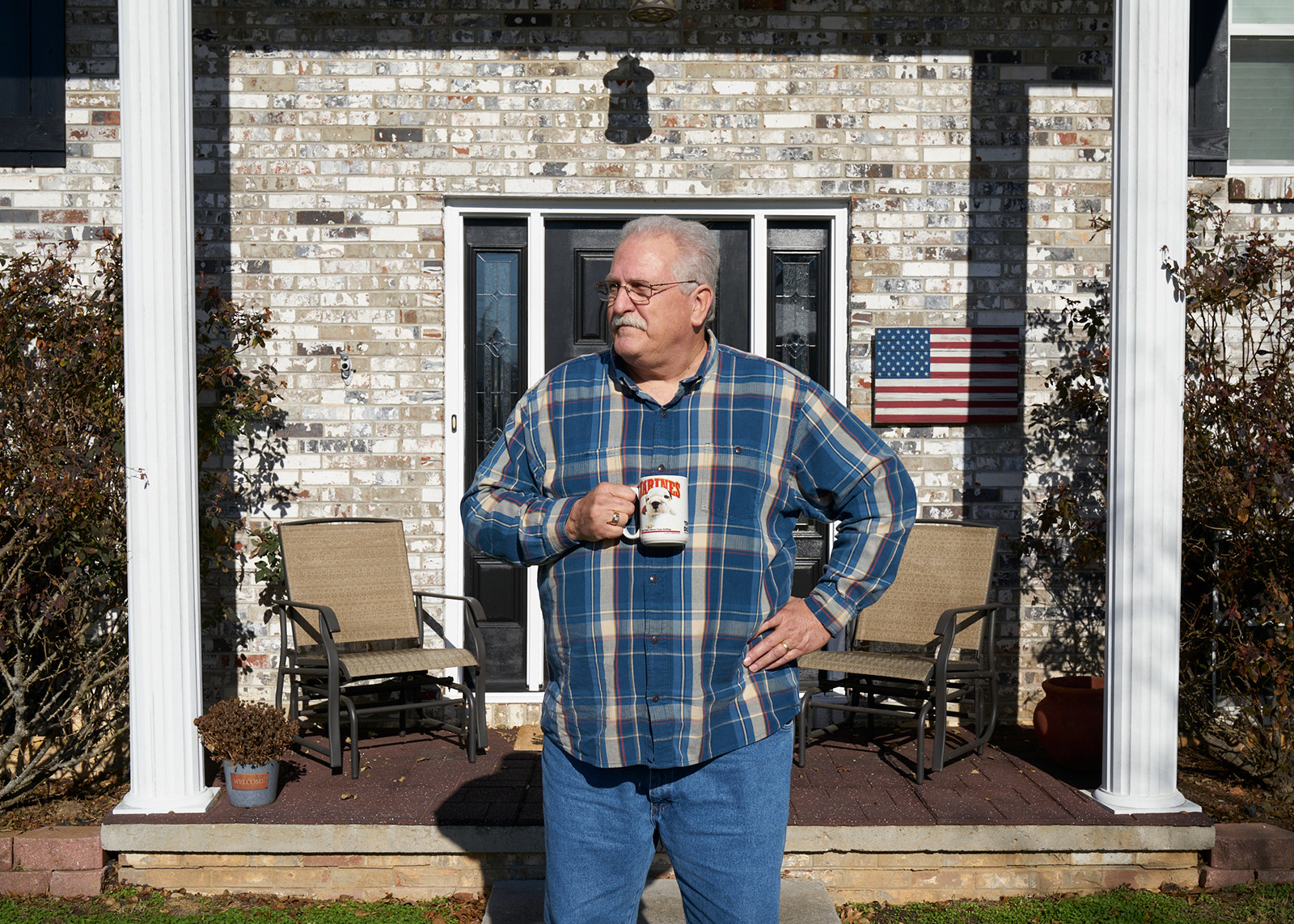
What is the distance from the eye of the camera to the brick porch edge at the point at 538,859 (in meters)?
3.41

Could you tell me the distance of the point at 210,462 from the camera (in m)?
4.75

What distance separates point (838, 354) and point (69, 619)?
11.2ft

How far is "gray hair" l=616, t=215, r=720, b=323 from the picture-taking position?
1.98 m

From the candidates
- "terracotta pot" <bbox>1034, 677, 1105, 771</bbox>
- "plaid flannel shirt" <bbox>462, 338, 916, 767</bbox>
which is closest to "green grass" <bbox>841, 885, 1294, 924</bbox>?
"terracotta pot" <bbox>1034, 677, 1105, 771</bbox>

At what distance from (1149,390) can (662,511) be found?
2.40m

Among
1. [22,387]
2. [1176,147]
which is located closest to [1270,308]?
[1176,147]

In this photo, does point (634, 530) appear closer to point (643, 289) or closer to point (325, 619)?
point (643, 289)

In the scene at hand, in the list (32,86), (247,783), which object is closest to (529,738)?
(247,783)

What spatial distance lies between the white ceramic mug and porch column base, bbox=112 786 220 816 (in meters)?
2.46

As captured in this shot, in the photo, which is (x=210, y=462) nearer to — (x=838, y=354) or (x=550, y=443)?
(x=838, y=354)

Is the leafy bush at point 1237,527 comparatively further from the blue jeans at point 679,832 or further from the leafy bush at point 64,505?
the leafy bush at point 64,505

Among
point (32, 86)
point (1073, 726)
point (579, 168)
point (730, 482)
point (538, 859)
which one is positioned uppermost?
point (32, 86)

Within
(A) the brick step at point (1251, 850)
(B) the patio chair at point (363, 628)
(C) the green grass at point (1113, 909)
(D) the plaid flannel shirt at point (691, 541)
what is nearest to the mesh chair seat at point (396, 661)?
(B) the patio chair at point (363, 628)

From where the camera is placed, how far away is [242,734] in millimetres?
3545
